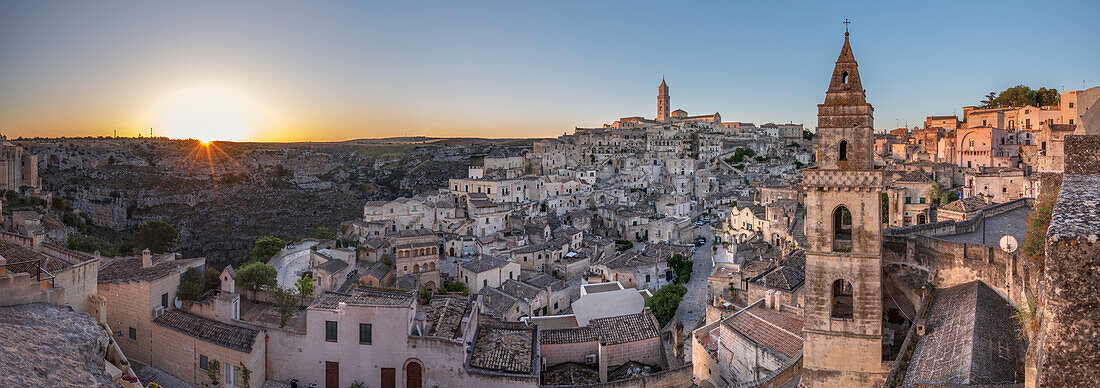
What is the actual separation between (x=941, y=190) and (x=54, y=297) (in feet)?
132

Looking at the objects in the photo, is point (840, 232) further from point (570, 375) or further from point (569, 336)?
point (569, 336)

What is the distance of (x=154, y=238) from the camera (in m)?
38.7

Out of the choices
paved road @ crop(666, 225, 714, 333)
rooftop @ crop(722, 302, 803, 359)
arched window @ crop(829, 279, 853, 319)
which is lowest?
paved road @ crop(666, 225, 714, 333)

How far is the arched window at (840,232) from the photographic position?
12797mm

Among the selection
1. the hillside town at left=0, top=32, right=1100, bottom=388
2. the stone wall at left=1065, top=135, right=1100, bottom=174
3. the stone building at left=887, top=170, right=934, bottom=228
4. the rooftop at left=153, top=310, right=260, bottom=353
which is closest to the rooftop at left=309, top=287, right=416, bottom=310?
the hillside town at left=0, top=32, right=1100, bottom=388

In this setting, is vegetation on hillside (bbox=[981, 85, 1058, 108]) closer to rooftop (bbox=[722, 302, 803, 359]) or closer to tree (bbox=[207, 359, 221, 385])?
rooftop (bbox=[722, 302, 803, 359])

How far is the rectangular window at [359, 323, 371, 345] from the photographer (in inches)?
550

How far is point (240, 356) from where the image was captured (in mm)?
13469

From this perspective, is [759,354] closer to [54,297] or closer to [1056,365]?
[1056,365]

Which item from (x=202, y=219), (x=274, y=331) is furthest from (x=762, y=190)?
(x=202, y=219)

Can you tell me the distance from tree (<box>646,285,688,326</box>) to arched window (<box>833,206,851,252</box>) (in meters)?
12.7

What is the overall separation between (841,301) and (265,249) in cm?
3519

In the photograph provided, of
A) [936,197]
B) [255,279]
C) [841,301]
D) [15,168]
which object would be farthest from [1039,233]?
[15,168]

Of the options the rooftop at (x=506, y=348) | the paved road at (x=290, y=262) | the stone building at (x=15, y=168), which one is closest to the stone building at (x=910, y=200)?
the rooftop at (x=506, y=348)
